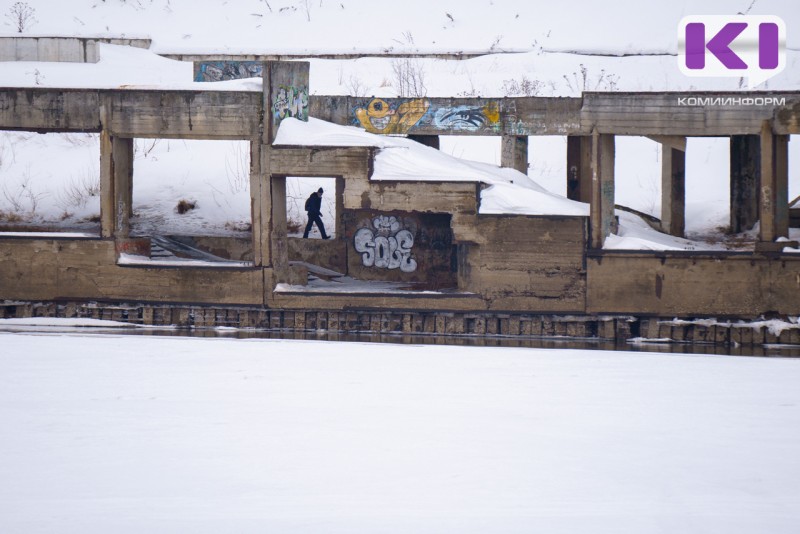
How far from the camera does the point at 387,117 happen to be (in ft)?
91.0

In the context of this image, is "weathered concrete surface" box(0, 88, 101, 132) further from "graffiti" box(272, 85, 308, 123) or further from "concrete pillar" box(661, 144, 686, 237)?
"concrete pillar" box(661, 144, 686, 237)

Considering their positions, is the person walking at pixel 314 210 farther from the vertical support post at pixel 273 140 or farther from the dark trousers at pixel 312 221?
the vertical support post at pixel 273 140

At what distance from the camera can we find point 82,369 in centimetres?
1570

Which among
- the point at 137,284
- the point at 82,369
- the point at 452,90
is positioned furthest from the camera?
the point at 452,90

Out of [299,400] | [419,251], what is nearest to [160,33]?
[419,251]

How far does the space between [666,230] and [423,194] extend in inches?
350

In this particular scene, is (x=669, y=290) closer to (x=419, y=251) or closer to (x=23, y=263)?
(x=419, y=251)

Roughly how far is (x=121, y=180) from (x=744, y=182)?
15.7 m

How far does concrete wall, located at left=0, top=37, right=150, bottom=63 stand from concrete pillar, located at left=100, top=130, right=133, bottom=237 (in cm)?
1419

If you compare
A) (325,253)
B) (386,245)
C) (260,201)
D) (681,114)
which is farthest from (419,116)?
(681,114)

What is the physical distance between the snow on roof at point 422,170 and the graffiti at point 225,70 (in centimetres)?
632

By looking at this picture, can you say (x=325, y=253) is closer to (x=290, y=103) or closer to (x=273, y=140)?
(x=273, y=140)

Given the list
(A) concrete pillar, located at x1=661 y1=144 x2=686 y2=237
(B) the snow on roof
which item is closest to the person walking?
(B) the snow on roof

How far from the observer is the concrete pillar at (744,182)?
2841 centimetres
